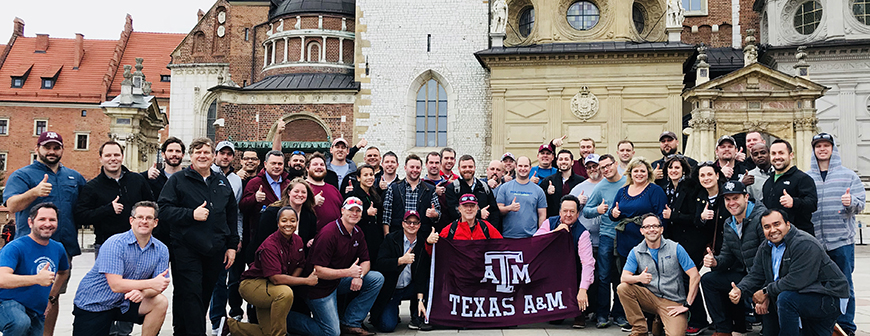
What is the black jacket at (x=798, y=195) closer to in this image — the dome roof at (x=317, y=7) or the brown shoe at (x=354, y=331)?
the brown shoe at (x=354, y=331)

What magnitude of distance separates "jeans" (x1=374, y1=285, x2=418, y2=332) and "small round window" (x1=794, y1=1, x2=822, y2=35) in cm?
2603

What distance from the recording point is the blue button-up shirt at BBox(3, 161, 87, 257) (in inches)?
255

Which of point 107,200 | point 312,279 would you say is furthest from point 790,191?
point 107,200

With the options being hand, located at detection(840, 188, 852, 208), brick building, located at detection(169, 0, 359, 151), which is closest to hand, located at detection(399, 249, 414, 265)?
hand, located at detection(840, 188, 852, 208)

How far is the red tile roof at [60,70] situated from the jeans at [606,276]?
153 feet

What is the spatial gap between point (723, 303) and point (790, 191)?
1.42 metres

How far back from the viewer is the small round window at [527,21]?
88.8ft

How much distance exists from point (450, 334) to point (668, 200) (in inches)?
123

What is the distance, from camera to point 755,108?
72.5 ft

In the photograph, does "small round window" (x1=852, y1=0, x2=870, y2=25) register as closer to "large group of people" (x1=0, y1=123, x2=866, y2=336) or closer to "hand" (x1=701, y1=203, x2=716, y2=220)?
"large group of people" (x1=0, y1=123, x2=866, y2=336)

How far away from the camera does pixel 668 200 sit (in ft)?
26.0

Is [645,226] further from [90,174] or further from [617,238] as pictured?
[90,174]

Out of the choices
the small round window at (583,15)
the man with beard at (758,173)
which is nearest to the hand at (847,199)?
the man with beard at (758,173)

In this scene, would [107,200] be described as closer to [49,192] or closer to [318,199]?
[49,192]
